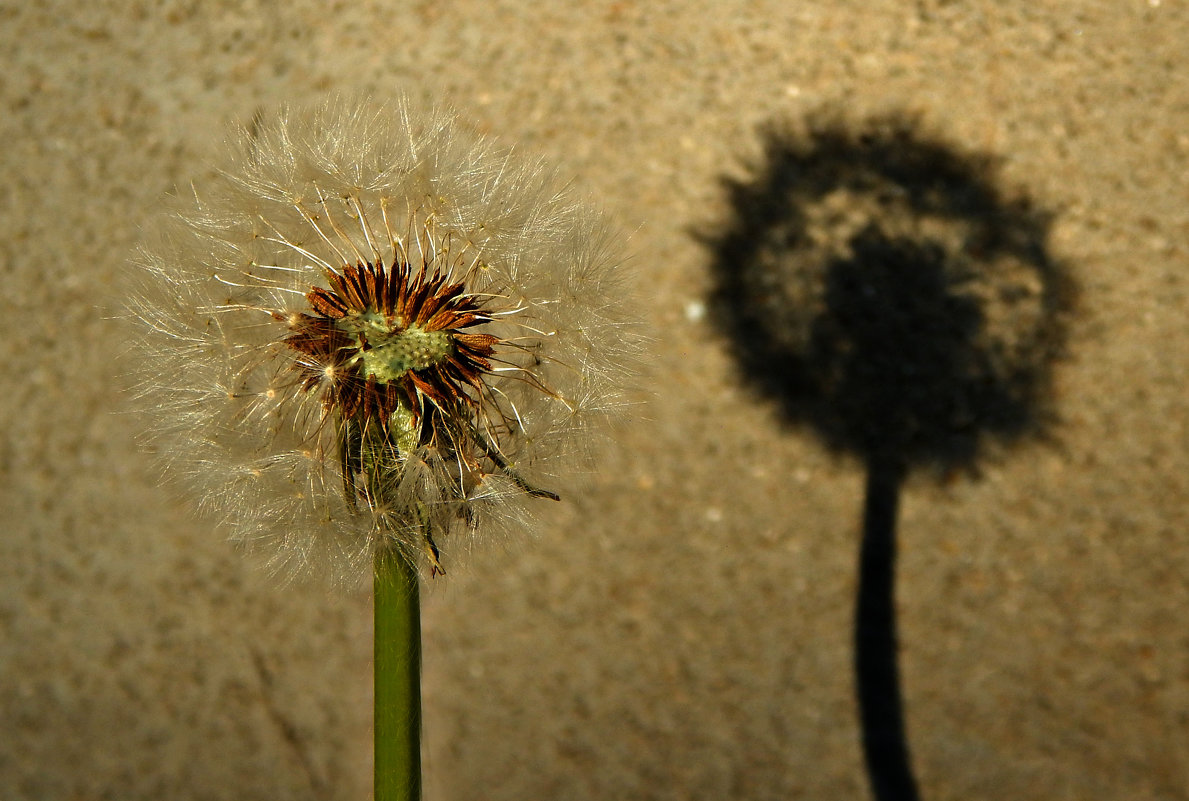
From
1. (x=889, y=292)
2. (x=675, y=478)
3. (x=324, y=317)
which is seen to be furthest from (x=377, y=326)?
(x=889, y=292)

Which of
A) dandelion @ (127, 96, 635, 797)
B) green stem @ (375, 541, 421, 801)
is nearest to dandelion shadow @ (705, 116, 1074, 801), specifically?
dandelion @ (127, 96, 635, 797)

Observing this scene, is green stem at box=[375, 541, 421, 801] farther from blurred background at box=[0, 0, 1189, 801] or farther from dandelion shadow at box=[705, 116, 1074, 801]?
dandelion shadow at box=[705, 116, 1074, 801]

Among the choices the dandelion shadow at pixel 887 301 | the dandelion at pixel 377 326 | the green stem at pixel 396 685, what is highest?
the dandelion shadow at pixel 887 301

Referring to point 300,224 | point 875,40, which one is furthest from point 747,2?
point 300,224


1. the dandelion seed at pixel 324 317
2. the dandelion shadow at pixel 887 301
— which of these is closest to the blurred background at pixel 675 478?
the dandelion shadow at pixel 887 301

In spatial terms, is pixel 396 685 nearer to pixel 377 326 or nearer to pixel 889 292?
pixel 377 326

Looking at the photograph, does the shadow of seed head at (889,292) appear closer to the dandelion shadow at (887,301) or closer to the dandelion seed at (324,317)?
the dandelion shadow at (887,301)
